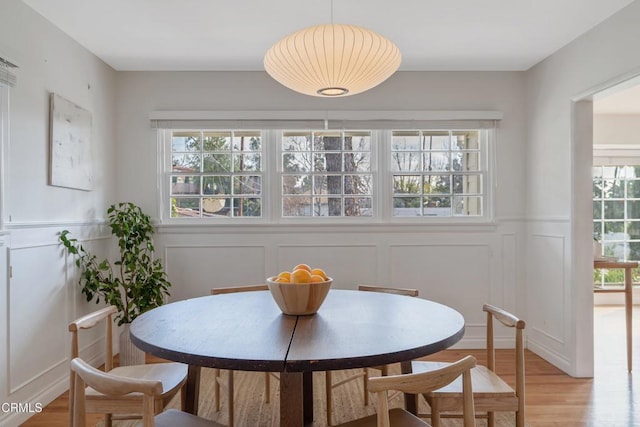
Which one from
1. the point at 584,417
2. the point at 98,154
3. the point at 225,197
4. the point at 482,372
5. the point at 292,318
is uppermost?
the point at 98,154

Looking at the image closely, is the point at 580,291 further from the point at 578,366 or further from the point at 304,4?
the point at 304,4

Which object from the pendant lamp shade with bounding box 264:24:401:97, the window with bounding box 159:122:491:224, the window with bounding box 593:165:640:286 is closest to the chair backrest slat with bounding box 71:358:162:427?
the pendant lamp shade with bounding box 264:24:401:97

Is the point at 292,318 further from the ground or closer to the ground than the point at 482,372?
further from the ground

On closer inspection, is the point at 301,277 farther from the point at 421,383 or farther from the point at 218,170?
the point at 218,170

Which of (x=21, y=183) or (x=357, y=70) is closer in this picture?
(x=357, y=70)

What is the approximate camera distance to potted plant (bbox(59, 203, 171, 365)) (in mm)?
3238

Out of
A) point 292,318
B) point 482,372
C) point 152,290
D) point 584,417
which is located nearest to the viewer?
point 292,318

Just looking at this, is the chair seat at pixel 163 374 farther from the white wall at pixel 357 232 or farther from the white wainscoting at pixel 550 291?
the white wainscoting at pixel 550 291

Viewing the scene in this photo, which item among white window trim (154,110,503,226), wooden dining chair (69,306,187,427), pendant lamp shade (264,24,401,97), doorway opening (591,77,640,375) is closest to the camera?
wooden dining chair (69,306,187,427)

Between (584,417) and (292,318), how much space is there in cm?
205

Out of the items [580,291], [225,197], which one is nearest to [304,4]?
[225,197]

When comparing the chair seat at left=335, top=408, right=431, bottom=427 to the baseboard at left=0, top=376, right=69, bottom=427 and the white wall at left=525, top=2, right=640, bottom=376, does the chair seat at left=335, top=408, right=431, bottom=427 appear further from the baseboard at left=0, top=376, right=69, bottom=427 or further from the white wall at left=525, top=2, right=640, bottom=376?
the white wall at left=525, top=2, right=640, bottom=376

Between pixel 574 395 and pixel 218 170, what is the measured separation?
335cm

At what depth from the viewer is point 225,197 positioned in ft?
13.3
